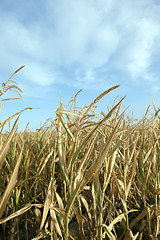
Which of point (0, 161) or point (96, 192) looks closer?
point (0, 161)

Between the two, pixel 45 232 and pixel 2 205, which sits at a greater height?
pixel 2 205

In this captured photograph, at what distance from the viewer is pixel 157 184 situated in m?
1.06

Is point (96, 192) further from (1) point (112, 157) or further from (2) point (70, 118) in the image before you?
(2) point (70, 118)

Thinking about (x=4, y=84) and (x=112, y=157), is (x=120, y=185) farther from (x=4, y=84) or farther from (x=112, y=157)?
(x=4, y=84)

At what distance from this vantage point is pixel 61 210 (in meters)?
0.74

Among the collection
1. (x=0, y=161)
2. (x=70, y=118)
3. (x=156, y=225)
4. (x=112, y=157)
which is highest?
(x=70, y=118)

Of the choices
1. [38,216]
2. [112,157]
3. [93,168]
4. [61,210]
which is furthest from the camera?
[38,216]

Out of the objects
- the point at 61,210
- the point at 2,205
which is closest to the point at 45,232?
the point at 61,210

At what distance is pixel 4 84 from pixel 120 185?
2.33ft

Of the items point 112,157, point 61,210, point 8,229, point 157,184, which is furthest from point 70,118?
point 8,229

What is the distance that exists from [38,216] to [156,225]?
584 millimetres

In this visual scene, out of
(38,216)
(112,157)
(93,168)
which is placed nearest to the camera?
(93,168)

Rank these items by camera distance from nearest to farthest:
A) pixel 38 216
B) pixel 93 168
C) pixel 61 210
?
pixel 93 168
pixel 61 210
pixel 38 216

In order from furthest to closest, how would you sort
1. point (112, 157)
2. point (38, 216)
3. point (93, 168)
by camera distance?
point (38, 216) → point (112, 157) → point (93, 168)
